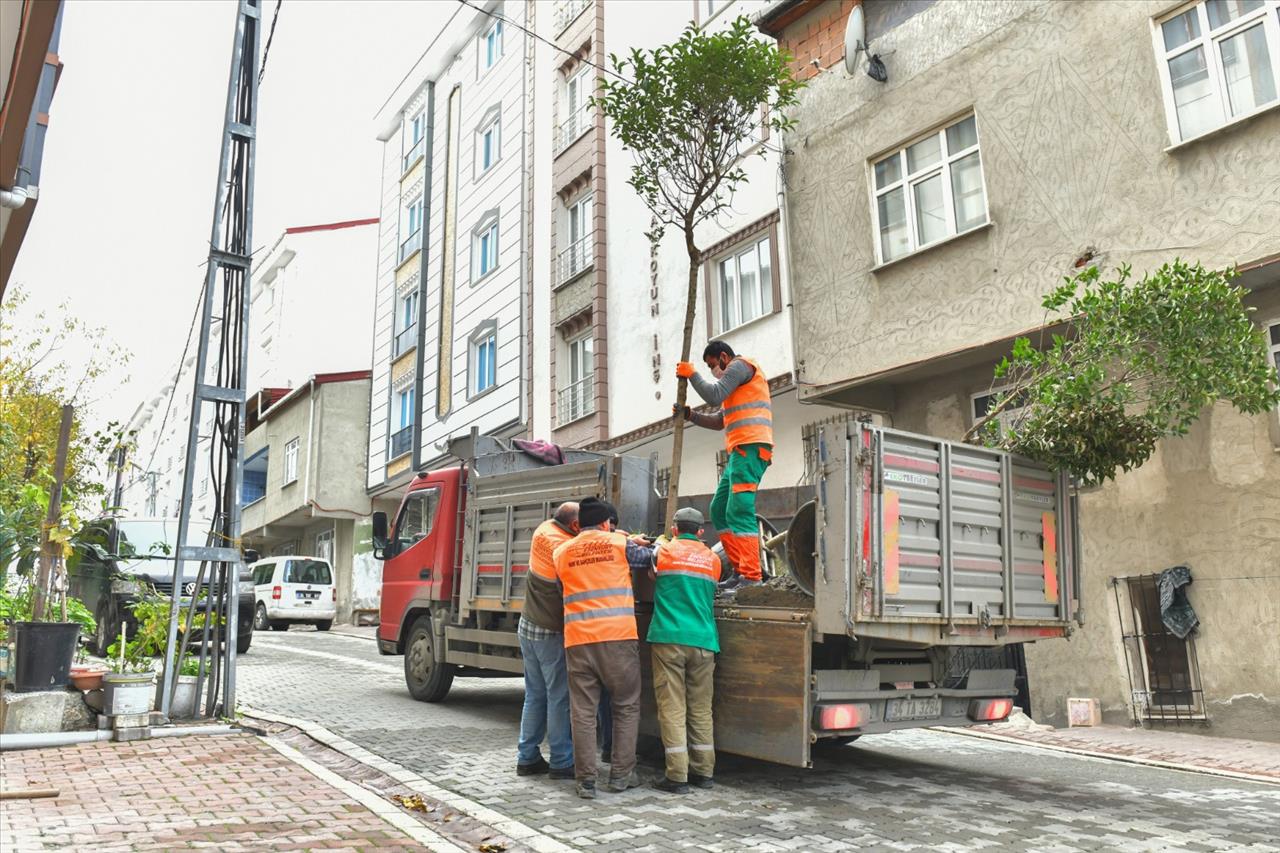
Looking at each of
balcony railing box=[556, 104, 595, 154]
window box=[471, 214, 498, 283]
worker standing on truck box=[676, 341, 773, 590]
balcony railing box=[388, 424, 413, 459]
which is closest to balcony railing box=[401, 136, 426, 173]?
window box=[471, 214, 498, 283]

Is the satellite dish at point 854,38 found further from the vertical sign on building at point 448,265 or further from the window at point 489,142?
the vertical sign on building at point 448,265

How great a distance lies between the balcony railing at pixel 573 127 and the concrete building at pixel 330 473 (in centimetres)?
1353

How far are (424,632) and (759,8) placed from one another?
35.6 feet

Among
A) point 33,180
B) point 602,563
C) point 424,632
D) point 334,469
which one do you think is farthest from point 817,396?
point 334,469

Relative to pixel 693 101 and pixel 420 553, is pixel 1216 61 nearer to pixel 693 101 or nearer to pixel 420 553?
pixel 693 101

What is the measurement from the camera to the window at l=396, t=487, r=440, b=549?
10.7 meters

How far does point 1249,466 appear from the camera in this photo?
9.66 metres

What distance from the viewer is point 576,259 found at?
68.4ft

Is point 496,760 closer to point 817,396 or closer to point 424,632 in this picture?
point 424,632

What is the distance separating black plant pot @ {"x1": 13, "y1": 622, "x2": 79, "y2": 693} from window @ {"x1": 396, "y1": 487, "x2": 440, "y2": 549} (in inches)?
136

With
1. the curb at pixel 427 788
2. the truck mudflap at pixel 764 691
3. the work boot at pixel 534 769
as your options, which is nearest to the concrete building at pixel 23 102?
the curb at pixel 427 788

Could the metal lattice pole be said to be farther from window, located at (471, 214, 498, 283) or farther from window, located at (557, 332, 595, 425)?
window, located at (471, 214, 498, 283)

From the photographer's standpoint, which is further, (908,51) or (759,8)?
(759,8)

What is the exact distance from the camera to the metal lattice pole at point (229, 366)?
902 centimetres
